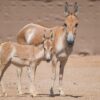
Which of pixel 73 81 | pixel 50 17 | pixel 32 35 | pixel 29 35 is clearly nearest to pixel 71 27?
pixel 32 35

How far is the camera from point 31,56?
45.2 feet

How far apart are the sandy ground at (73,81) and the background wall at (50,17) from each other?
1.52 metres

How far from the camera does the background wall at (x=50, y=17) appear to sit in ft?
81.0

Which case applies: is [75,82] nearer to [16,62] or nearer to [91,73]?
[91,73]

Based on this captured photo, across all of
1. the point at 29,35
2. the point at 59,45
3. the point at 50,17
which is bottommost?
the point at 50,17

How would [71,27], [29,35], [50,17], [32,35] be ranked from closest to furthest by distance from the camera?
[71,27]
[32,35]
[29,35]
[50,17]

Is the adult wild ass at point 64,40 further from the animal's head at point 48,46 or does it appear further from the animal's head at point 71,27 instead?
the animal's head at point 48,46

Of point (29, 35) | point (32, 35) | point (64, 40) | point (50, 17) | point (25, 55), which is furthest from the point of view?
point (50, 17)

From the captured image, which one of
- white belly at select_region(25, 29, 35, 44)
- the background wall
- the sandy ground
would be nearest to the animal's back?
white belly at select_region(25, 29, 35, 44)

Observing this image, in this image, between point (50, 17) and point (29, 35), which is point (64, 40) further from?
point (50, 17)

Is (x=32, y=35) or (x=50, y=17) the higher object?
(x=32, y=35)

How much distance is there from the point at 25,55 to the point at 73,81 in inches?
143

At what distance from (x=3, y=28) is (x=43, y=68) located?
5.22 metres

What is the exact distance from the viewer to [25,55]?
1373cm
